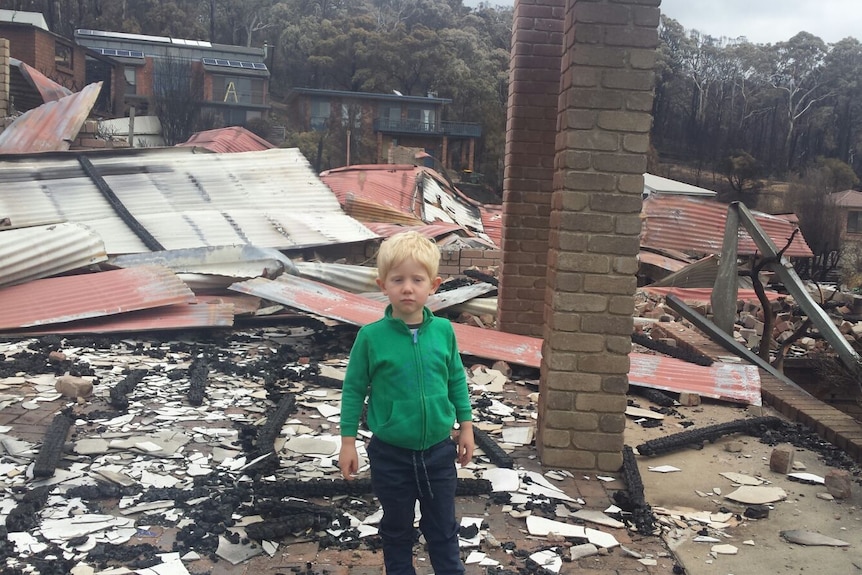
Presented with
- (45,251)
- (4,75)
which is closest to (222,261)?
(45,251)

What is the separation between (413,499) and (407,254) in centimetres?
95

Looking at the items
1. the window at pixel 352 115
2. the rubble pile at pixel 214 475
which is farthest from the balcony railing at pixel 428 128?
the rubble pile at pixel 214 475

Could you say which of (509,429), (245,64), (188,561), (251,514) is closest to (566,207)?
(509,429)

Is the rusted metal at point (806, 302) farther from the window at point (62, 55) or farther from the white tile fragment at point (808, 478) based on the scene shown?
the window at point (62, 55)

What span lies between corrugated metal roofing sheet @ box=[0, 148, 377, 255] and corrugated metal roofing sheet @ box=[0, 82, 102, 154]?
2616 mm

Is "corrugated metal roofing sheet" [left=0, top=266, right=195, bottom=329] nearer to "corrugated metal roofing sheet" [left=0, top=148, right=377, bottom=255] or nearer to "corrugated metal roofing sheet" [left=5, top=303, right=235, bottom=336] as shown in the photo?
"corrugated metal roofing sheet" [left=5, top=303, right=235, bottom=336]

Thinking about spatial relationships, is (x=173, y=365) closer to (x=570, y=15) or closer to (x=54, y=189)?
(x=570, y=15)

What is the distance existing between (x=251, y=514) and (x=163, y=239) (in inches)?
315

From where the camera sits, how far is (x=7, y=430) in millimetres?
4438

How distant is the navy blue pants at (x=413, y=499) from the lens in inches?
102

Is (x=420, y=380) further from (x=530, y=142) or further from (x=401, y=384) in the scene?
(x=530, y=142)

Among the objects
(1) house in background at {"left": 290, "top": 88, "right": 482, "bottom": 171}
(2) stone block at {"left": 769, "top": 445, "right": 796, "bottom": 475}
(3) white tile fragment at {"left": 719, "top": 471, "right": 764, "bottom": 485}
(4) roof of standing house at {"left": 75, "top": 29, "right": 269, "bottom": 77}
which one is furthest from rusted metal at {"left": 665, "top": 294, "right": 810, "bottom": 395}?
(4) roof of standing house at {"left": 75, "top": 29, "right": 269, "bottom": 77}

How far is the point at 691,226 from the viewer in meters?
16.6

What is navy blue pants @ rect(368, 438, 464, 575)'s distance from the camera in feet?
8.47
